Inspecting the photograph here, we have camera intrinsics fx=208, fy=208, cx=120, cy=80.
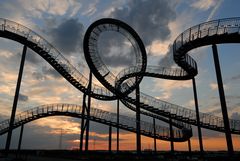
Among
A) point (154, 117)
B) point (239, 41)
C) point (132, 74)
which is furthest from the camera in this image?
point (154, 117)

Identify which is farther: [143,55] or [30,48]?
[143,55]

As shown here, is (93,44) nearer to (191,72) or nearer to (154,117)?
(191,72)

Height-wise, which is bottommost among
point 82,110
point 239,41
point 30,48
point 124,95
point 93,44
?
point 82,110

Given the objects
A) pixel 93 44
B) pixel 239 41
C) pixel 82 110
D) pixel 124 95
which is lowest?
pixel 82 110

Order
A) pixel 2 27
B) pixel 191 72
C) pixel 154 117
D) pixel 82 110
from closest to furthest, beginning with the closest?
1. pixel 2 27
2. pixel 191 72
3. pixel 82 110
4. pixel 154 117

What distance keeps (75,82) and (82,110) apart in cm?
367

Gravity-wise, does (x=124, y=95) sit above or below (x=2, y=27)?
below

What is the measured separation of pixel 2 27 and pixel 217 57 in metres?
19.5

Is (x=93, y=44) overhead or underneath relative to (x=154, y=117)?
overhead

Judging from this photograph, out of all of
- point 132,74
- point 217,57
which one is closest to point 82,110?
point 132,74

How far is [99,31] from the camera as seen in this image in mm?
25219

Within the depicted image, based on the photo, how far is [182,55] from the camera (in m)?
20.6

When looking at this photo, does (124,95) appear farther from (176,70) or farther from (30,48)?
(30,48)

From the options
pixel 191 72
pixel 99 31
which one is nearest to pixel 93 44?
pixel 99 31
